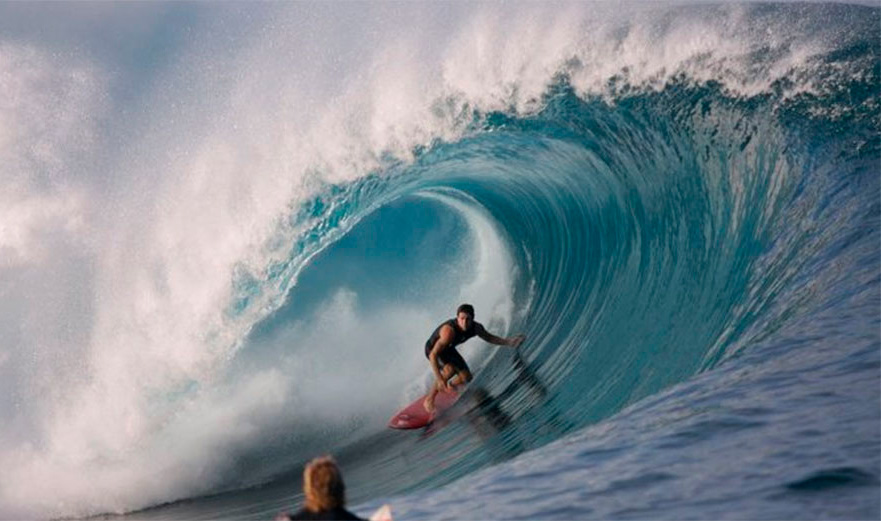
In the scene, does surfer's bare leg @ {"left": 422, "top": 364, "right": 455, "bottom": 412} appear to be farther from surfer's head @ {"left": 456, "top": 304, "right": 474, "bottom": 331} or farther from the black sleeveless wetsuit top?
surfer's head @ {"left": 456, "top": 304, "right": 474, "bottom": 331}

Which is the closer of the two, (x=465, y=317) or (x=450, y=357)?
(x=465, y=317)

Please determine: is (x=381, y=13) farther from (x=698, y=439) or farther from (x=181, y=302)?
(x=698, y=439)

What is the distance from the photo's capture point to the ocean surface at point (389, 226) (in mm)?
10156

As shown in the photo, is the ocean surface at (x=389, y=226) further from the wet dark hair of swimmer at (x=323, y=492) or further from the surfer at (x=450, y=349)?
the wet dark hair of swimmer at (x=323, y=492)

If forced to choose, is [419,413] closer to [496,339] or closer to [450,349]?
[450,349]

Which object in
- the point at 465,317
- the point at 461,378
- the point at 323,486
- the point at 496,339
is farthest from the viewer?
the point at 496,339

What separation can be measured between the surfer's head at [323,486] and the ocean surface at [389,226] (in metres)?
3.34

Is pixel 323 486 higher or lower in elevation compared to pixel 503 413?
lower

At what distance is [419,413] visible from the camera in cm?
1152

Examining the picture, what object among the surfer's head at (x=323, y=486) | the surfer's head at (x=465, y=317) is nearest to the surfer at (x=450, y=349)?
the surfer's head at (x=465, y=317)

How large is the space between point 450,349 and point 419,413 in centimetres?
70

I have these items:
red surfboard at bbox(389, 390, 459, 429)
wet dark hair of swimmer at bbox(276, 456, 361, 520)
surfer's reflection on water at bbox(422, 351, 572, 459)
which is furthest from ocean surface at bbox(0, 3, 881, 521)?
wet dark hair of swimmer at bbox(276, 456, 361, 520)

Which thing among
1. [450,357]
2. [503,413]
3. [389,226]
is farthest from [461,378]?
[389,226]

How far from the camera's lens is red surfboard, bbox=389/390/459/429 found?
37.2 feet
